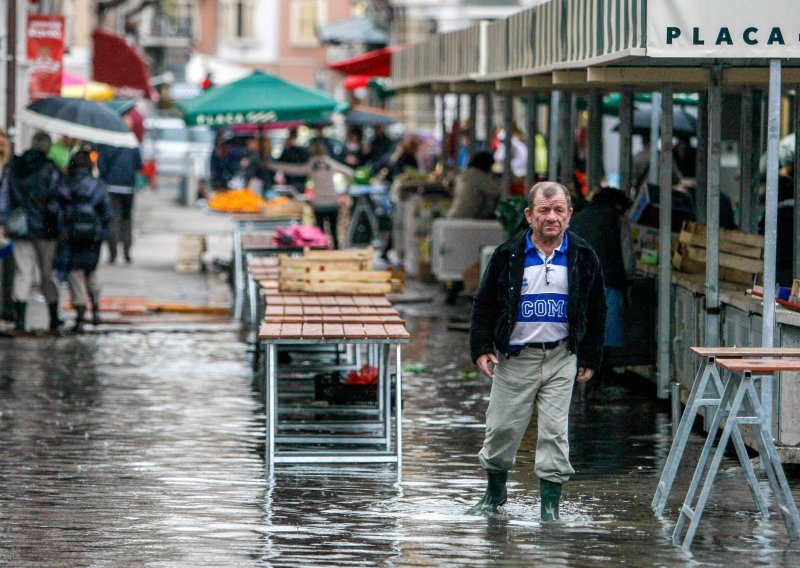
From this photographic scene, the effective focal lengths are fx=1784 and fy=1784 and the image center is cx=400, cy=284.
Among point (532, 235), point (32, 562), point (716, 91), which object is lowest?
point (32, 562)

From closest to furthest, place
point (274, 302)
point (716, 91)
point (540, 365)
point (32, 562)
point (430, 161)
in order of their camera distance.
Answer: point (32, 562) → point (540, 365) → point (716, 91) → point (274, 302) → point (430, 161)

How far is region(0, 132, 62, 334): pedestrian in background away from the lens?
15984mm

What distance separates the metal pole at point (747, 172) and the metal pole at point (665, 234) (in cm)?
183

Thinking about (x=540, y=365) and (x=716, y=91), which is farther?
(x=716, y=91)

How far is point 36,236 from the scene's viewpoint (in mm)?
16156

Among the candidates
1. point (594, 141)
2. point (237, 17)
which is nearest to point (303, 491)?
point (594, 141)

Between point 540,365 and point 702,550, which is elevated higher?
point 540,365

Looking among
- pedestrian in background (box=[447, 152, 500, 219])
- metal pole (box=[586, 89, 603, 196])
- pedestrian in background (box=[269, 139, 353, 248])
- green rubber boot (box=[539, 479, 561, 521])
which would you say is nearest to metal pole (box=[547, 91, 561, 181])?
metal pole (box=[586, 89, 603, 196])

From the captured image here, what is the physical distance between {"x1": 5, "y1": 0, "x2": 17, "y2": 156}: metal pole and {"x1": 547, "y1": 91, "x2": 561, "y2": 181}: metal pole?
547 cm

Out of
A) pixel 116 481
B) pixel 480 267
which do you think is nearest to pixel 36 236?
pixel 480 267

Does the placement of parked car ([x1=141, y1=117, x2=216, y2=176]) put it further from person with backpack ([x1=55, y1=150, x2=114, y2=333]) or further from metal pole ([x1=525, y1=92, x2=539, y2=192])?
person with backpack ([x1=55, y1=150, x2=114, y2=333])

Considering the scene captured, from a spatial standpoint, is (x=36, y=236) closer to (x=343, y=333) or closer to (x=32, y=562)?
(x=343, y=333)

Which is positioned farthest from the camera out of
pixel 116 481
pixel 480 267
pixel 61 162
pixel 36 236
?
pixel 61 162

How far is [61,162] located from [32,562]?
14103mm
